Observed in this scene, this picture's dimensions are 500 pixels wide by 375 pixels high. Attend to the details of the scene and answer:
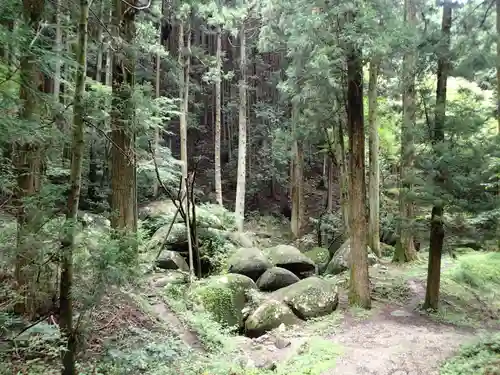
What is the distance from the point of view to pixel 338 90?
37.4 feet

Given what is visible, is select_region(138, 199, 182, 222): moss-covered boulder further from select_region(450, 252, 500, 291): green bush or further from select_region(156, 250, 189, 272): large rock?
select_region(450, 252, 500, 291): green bush

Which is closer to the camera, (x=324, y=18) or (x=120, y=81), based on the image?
(x=120, y=81)

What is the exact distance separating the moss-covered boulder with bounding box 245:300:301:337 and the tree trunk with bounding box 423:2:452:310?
11.3 ft

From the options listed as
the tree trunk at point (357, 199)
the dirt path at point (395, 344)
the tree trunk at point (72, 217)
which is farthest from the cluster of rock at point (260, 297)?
the tree trunk at point (72, 217)

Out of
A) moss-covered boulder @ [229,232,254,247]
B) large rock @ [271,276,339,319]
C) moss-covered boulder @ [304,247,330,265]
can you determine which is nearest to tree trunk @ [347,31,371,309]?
large rock @ [271,276,339,319]

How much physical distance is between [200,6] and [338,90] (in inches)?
183

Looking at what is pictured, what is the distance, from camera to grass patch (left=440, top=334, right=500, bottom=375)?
4852 mm

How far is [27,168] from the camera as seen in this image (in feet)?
14.4

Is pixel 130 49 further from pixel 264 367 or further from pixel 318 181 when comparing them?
pixel 318 181

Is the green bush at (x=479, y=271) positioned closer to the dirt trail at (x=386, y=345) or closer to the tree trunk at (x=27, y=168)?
the dirt trail at (x=386, y=345)

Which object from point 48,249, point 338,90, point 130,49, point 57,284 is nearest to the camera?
point 48,249

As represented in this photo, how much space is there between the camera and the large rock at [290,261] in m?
11.6

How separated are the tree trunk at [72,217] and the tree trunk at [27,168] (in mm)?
317

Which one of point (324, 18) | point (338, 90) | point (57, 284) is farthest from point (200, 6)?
point (57, 284)
